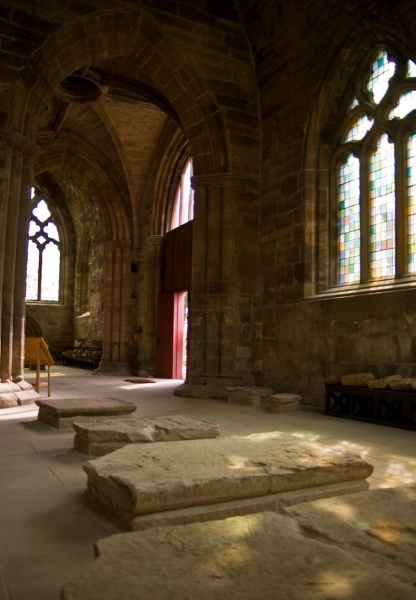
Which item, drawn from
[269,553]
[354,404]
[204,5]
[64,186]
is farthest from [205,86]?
[64,186]

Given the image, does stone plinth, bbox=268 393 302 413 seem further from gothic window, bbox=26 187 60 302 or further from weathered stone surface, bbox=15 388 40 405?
gothic window, bbox=26 187 60 302

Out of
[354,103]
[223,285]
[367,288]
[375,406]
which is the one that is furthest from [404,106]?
[375,406]

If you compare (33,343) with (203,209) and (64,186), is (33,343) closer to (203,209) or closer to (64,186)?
(203,209)

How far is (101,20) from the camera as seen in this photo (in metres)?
8.20

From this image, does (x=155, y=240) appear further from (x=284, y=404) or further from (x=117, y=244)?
(x=284, y=404)

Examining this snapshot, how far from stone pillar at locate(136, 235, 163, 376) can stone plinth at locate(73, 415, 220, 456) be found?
9346mm

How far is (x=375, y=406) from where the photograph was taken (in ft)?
19.0

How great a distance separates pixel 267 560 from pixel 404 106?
22.3 ft

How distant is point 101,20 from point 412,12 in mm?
4627

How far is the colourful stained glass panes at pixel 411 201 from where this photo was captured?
653cm

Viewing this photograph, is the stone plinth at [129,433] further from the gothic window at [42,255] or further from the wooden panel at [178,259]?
the gothic window at [42,255]

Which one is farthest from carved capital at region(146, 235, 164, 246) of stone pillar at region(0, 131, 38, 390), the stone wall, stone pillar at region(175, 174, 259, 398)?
the stone wall

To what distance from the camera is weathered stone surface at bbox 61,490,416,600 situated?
135cm

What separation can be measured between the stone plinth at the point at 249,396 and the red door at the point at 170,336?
4850 millimetres
